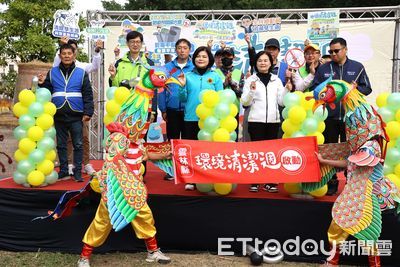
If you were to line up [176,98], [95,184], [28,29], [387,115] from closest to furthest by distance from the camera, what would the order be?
1. [95,184]
2. [387,115]
3. [176,98]
4. [28,29]

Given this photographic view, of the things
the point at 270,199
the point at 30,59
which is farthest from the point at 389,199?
the point at 30,59

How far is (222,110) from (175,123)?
1.07 meters

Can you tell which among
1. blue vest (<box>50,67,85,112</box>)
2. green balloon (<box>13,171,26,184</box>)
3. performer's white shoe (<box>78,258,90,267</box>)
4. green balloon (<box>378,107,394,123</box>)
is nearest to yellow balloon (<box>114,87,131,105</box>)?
blue vest (<box>50,67,85,112</box>)

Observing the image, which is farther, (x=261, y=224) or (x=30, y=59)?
(x=30, y=59)

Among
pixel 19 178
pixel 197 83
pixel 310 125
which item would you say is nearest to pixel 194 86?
pixel 197 83

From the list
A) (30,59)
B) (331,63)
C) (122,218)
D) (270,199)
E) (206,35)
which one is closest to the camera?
(122,218)

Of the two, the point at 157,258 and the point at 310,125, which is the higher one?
the point at 310,125

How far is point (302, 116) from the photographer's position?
12.7ft

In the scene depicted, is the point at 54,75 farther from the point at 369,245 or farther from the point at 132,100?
the point at 369,245

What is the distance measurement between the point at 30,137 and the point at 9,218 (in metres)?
0.80

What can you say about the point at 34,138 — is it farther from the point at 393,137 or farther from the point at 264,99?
the point at 393,137

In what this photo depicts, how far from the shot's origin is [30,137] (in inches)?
169

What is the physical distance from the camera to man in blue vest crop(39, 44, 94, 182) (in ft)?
14.9

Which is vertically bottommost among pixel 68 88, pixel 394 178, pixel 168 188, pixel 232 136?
pixel 168 188
